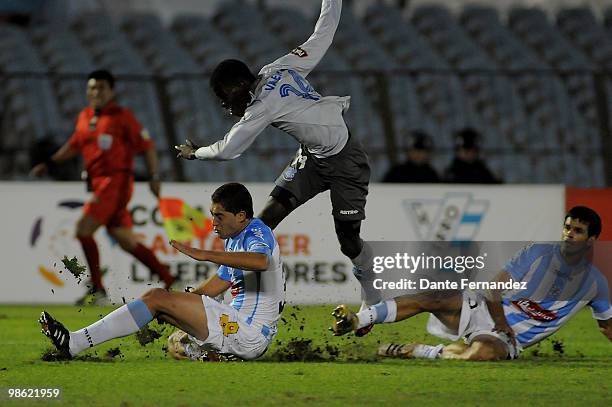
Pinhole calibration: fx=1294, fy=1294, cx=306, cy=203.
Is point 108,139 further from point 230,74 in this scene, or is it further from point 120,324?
point 120,324

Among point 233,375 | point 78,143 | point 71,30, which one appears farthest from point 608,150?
point 233,375

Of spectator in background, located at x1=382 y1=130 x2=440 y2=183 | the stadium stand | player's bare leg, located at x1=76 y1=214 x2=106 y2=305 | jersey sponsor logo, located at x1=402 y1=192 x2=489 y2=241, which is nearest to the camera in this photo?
player's bare leg, located at x1=76 y1=214 x2=106 y2=305

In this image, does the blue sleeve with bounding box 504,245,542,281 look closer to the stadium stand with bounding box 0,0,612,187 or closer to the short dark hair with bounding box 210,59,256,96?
the short dark hair with bounding box 210,59,256,96

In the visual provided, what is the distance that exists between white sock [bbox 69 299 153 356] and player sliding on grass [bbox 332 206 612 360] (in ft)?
5.70

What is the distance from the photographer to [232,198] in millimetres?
7473

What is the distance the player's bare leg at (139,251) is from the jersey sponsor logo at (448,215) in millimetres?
2576

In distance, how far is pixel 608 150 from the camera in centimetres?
1440

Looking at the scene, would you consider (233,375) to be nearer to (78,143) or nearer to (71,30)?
(78,143)

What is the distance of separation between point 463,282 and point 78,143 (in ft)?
15.4

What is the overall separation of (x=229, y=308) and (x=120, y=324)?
2.10 ft

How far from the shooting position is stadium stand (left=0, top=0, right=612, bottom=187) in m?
14.5

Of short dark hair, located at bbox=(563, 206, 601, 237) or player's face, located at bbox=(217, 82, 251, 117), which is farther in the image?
short dark hair, located at bbox=(563, 206, 601, 237)

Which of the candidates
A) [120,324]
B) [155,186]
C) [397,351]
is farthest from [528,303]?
[155,186]

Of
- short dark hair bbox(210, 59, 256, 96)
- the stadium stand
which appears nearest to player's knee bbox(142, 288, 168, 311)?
short dark hair bbox(210, 59, 256, 96)
